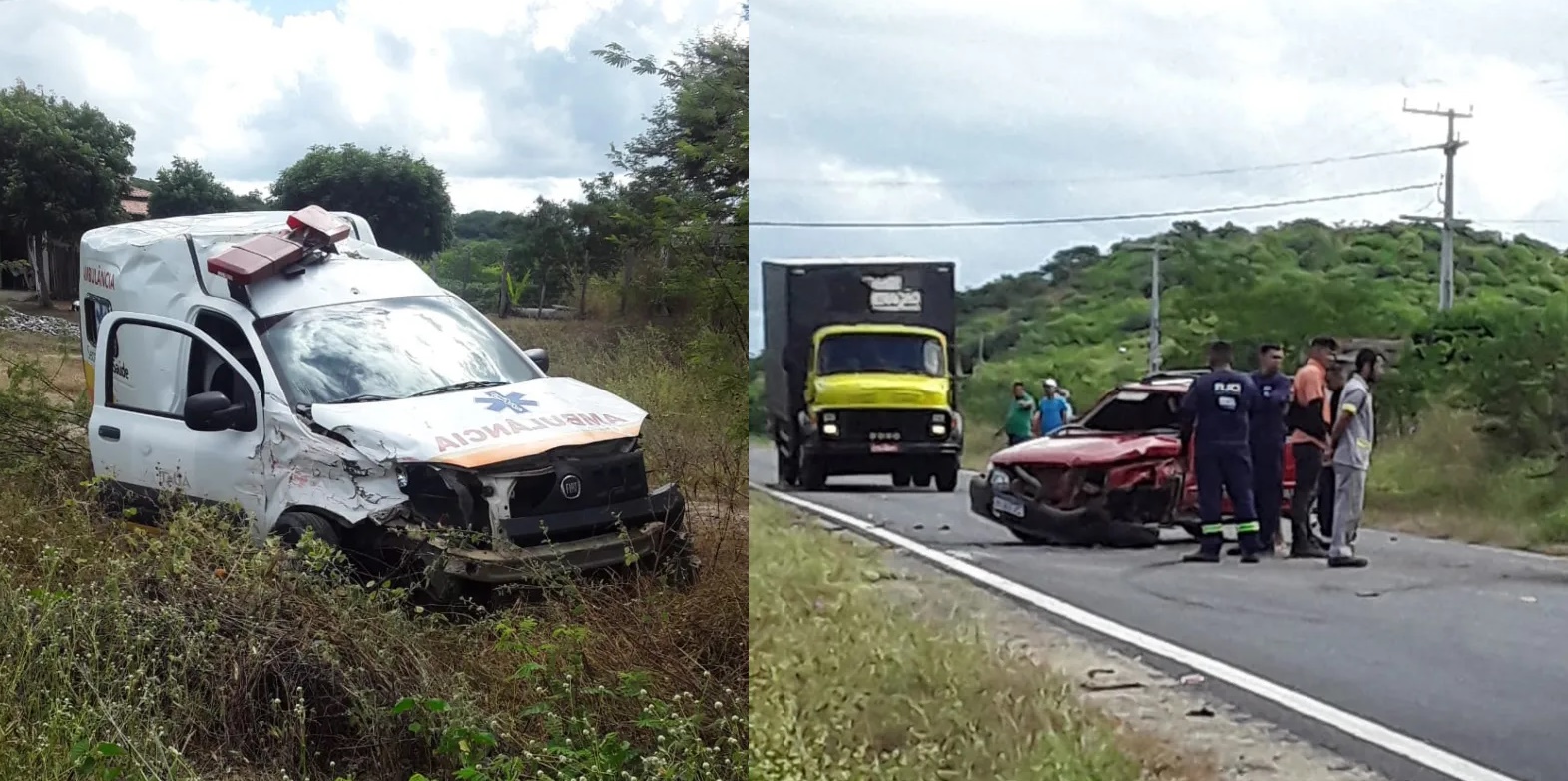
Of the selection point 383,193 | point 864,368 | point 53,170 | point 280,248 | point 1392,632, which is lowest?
point 1392,632

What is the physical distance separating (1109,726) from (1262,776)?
36cm

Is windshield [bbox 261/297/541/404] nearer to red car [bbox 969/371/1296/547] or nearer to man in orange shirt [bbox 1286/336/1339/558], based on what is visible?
red car [bbox 969/371/1296/547]

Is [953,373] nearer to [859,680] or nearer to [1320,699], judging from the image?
[859,680]

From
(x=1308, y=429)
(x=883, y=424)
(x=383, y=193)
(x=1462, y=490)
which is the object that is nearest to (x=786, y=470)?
(x=883, y=424)

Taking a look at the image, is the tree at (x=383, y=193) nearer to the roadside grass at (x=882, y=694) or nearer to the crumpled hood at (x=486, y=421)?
the crumpled hood at (x=486, y=421)

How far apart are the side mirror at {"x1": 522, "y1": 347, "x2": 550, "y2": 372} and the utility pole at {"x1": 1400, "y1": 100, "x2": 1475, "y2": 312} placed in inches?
102

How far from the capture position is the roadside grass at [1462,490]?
296 cm

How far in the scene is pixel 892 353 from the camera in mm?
3336

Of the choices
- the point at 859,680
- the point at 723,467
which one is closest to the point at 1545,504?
the point at 859,680

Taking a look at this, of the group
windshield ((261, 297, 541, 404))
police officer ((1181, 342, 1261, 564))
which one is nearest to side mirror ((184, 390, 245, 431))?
windshield ((261, 297, 541, 404))

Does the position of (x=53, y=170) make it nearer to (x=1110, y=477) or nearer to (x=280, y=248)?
(x=280, y=248)

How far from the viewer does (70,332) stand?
4543 mm

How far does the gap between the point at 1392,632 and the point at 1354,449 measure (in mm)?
426

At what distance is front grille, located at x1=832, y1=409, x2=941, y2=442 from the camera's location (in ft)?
11.1
